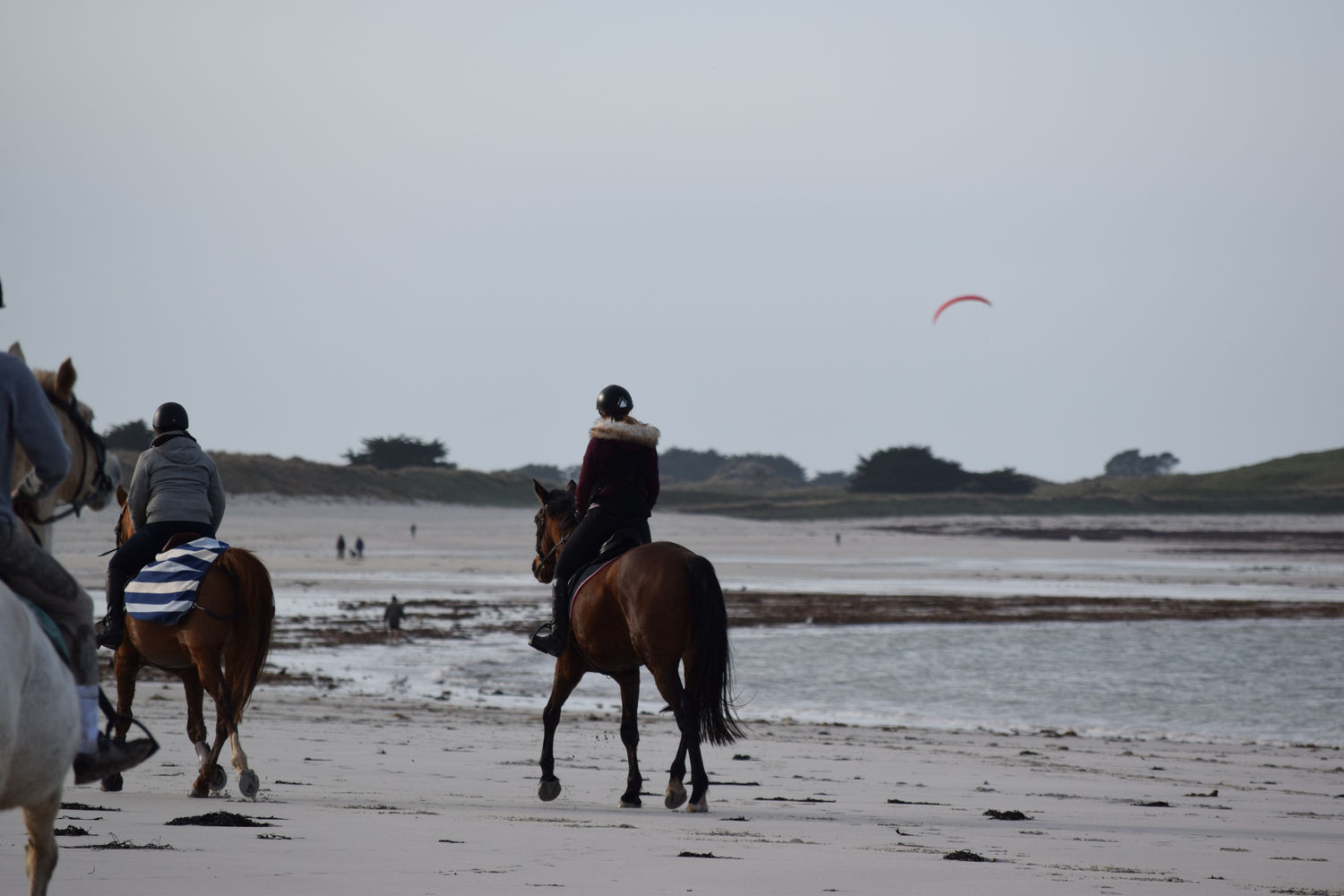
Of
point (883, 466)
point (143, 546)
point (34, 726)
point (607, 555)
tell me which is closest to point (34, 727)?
point (34, 726)

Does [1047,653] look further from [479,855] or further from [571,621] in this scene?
[479,855]

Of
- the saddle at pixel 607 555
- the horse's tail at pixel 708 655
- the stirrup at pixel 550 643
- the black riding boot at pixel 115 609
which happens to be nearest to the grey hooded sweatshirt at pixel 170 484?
the black riding boot at pixel 115 609

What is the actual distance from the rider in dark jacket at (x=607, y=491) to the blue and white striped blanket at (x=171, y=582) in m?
2.11

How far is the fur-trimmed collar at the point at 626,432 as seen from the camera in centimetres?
880

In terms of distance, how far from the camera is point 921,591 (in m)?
32.1

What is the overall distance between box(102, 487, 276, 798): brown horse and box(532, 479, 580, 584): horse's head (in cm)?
197

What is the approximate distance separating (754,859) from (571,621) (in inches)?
114

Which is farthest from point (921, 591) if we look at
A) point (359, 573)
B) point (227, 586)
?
point (227, 586)

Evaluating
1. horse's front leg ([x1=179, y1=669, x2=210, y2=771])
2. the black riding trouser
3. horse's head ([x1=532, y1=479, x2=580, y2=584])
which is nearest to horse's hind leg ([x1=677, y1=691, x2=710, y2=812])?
horse's head ([x1=532, y1=479, x2=580, y2=584])

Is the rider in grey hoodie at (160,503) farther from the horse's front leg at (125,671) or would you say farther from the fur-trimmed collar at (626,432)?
the fur-trimmed collar at (626,432)

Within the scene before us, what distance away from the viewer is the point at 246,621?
Answer: 8.21 meters

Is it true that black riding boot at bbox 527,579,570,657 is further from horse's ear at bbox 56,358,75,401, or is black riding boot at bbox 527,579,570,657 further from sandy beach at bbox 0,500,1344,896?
horse's ear at bbox 56,358,75,401

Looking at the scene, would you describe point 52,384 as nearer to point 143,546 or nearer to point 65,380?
point 65,380

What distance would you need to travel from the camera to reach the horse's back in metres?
3.67
